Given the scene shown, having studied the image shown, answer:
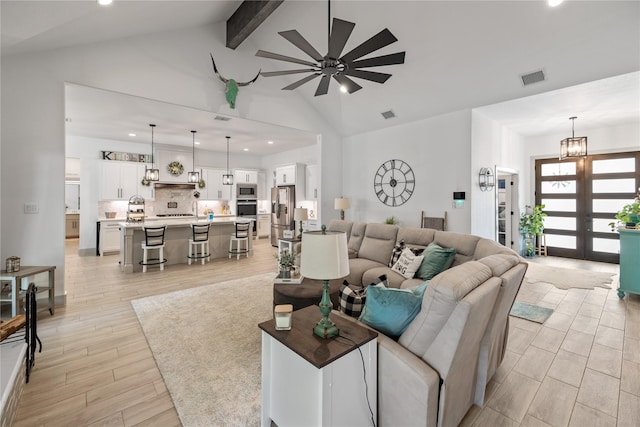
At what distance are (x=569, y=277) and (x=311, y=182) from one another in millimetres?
6272

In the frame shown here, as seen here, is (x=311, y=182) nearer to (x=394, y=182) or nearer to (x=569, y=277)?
(x=394, y=182)

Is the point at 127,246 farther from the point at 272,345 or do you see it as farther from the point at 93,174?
the point at 272,345

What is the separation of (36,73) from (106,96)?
0.91 metres

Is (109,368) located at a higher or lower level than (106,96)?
lower

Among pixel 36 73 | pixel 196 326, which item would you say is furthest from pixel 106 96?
pixel 196 326

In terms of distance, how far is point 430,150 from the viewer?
562 cm

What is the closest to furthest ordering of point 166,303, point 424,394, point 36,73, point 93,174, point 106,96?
point 424,394, point 36,73, point 166,303, point 106,96, point 93,174

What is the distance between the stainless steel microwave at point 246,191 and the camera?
9.50m

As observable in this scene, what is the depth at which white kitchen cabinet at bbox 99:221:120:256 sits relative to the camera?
7.12 m

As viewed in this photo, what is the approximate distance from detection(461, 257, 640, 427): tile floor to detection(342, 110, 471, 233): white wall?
2.13 m

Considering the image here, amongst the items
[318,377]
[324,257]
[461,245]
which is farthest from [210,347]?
[461,245]

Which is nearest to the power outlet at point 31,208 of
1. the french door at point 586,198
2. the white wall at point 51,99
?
the white wall at point 51,99

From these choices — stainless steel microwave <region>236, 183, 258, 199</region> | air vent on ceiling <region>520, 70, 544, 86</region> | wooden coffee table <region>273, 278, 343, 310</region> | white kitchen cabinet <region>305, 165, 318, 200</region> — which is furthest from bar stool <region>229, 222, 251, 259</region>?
air vent on ceiling <region>520, 70, 544, 86</region>

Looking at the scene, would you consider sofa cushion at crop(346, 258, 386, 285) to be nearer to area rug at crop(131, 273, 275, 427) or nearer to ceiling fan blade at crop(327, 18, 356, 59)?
A: area rug at crop(131, 273, 275, 427)
